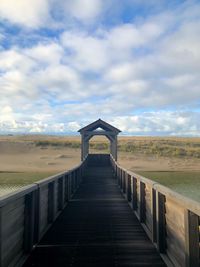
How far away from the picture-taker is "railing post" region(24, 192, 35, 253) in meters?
5.02

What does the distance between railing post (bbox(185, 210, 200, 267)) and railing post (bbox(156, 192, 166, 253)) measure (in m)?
1.43

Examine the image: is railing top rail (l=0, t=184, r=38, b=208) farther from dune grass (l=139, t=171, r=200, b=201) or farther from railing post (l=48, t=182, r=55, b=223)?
dune grass (l=139, t=171, r=200, b=201)

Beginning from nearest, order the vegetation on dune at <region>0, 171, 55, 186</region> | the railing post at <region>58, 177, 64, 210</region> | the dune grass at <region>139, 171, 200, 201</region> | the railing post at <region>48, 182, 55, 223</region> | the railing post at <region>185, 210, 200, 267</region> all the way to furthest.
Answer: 1. the railing post at <region>185, 210, 200, 267</region>
2. the railing post at <region>48, 182, 55, 223</region>
3. the railing post at <region>58, 177, 64, 210</region>
4. the dune grass at <region>139, 171, 200, 201</region>
5. the vegetation on dune at <region>0, 171, 55, 186</region>

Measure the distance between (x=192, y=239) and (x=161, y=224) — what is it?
1565mm

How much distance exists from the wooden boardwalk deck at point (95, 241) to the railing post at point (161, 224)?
17 cm

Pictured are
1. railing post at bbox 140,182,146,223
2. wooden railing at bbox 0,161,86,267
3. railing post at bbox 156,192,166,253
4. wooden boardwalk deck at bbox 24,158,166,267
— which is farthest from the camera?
railing post at bbox 140,182,146,223

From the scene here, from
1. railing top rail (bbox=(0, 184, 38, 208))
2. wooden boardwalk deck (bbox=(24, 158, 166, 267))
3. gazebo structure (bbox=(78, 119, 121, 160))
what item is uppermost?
gazebo structure (bbox=(78, 119, 121, 160))

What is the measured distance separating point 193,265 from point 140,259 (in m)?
1.54

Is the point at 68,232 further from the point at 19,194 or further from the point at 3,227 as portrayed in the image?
the point at 3,227

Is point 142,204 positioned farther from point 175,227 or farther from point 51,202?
point 175,227

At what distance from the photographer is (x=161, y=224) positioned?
5.20 metres

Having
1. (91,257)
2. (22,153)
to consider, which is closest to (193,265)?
(91,257)

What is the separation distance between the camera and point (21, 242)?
4.88m

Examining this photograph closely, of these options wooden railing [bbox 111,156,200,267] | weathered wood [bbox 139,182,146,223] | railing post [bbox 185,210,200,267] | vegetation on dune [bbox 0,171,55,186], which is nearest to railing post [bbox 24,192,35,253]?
wooden railing [bbox 111,156,200,267]
